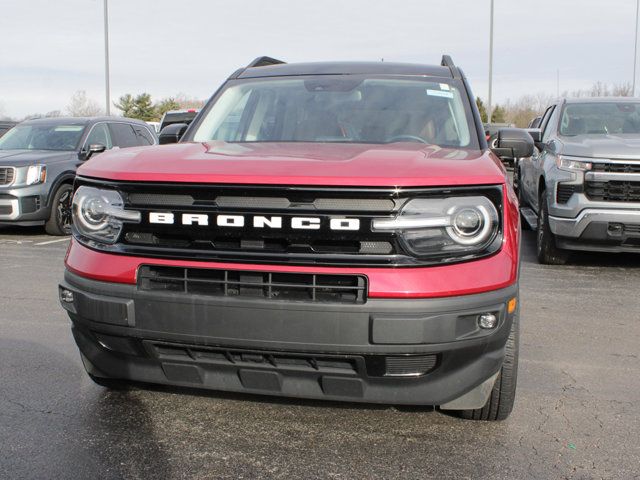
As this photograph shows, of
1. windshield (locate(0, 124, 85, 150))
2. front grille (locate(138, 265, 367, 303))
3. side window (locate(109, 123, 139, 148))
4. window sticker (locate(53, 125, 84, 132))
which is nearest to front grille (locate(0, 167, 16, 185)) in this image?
windshield (locate(0, 124, 85, 150))

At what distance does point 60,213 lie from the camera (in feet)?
34.6

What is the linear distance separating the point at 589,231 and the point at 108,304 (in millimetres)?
5605

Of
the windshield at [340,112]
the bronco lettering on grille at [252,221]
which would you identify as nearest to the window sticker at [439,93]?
the windshield at [340,112]

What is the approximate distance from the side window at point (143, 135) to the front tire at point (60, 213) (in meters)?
2.39

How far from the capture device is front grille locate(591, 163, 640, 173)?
23.2 feet

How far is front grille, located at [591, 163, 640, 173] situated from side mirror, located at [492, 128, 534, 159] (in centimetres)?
328

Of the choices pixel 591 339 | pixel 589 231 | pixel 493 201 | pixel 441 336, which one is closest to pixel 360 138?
pixel 493 201

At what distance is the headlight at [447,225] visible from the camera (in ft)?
8.86

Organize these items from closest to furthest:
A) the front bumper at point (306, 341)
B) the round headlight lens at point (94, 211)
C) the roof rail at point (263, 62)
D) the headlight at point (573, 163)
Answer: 1. the front bumper at point (306, 341)
2. the round headlight lens at point (94, 211)
3. the roof rail at point (263, 62)
4. the headlight at point (573, 163)

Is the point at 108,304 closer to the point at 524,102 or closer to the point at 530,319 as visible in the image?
the point at 530,319

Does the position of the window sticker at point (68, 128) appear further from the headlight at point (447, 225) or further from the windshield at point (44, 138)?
the headlight at point (447, 225)

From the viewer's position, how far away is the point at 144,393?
12.1ft

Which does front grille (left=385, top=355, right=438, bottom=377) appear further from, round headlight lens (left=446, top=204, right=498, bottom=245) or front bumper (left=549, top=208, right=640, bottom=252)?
front bumper (left=549, top=208, right=640, bottom=252)

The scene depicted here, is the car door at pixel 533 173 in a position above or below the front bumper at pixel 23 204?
above
